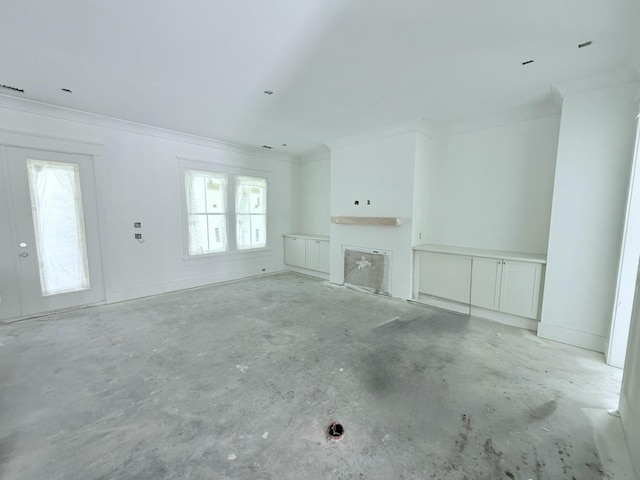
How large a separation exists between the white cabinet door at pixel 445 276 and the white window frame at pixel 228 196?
3.62m

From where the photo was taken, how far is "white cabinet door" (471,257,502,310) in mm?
3531

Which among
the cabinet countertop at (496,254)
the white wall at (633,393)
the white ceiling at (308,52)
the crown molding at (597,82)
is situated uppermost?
the white ceiling at (308,52)

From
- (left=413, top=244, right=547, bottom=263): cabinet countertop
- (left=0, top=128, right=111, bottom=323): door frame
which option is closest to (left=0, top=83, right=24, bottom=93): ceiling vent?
(left=0, top=128, right=111, bottom=323): door frame

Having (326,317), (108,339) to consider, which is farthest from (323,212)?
(108,339)

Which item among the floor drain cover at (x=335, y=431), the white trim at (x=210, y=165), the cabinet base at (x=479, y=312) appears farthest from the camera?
the white trim at (x=210, y=165)

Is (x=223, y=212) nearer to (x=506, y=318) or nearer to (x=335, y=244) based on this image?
(x=335, y=244)

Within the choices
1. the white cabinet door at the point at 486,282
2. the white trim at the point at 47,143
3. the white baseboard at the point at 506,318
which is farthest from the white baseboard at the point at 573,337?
the white trim at the point at 47,143

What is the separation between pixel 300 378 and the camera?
→ 237 cm

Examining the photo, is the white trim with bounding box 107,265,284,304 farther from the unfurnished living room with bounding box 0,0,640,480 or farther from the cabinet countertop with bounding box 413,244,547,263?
the cabinet countertop with bounding box 413,244,547,263

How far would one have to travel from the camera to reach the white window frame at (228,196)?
16.2ft

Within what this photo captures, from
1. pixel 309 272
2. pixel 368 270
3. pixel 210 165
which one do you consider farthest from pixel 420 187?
→ pixel 210 165

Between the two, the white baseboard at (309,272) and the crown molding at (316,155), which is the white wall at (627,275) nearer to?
the white baseboard at (309,272)

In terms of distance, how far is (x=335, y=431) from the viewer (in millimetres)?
1782

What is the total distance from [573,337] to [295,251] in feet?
16.3
